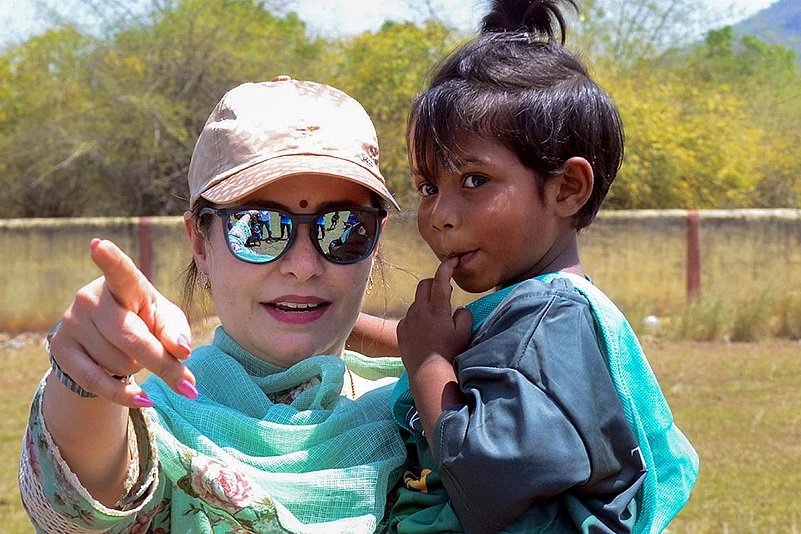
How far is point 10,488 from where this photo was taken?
638cm

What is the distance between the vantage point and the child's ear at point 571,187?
2.06 meters

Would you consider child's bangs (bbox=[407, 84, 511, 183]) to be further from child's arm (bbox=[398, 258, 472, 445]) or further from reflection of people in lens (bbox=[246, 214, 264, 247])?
reflection of people in lens (bbox=[246, 214, 264, 247])

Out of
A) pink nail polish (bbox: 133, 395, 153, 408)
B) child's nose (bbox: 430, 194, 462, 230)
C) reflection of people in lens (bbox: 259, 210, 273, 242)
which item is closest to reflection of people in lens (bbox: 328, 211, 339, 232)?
reflection of people in lens (bbox: 259, 210, 273, 242)

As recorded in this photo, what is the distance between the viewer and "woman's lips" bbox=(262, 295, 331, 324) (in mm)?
2211

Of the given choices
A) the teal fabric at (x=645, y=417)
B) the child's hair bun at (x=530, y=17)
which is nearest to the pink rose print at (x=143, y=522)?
the teal fabric at (x=645, y=417)

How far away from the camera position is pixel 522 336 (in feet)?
5.89

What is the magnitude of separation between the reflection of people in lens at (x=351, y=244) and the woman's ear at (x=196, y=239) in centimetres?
34

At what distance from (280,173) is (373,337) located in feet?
2.85

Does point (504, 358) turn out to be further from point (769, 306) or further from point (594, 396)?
point (769, 306)

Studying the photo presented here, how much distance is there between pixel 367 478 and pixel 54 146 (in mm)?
13490

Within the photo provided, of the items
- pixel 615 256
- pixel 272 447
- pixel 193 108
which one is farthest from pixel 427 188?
pixel 193 108

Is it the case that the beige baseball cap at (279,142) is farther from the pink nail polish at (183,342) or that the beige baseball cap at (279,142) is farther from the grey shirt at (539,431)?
the pink nail polish at (183,342)

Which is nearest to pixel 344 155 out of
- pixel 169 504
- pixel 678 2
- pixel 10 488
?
pixel 169 504

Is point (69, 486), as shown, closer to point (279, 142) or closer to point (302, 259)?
point (302, 259)
